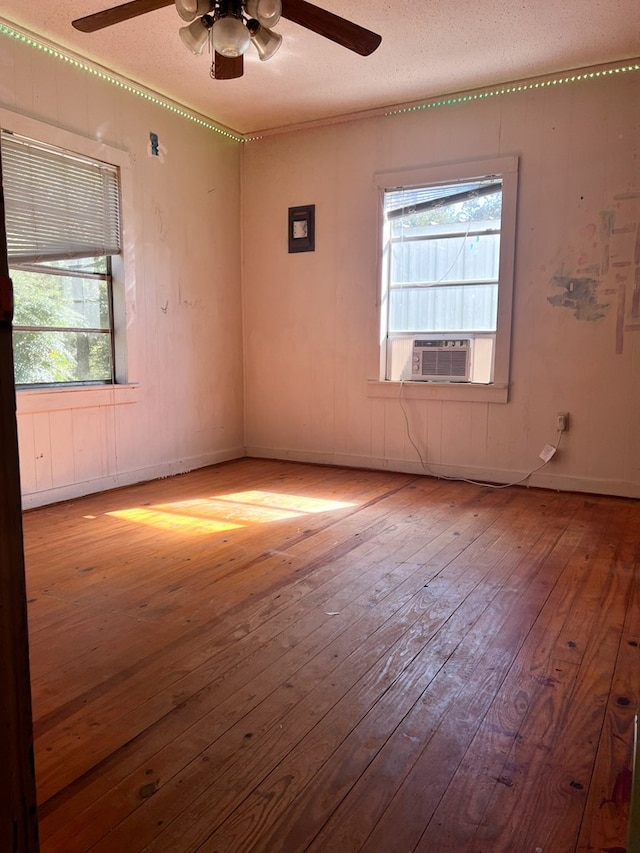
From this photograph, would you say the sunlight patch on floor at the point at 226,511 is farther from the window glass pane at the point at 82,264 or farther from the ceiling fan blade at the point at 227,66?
the ceiling fan blade at the point at 227,66

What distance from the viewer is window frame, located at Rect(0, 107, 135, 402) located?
11.6ft

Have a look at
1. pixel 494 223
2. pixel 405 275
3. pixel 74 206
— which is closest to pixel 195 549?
pixel 74 206

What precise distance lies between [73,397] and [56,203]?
3.90 ft

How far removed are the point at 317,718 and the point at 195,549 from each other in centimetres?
148

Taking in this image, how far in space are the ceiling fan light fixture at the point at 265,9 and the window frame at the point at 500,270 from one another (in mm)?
2005

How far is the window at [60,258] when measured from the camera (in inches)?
135

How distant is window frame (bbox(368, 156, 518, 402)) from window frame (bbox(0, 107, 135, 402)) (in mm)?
1854

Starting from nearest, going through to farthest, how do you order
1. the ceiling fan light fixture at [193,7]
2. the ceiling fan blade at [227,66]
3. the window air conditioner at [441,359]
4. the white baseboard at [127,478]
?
the ceiling fan light fixture at [193,7], the ceiling fan blade at [227,66], the white baseboard at [127,478], the window air conditioner at [441,359]

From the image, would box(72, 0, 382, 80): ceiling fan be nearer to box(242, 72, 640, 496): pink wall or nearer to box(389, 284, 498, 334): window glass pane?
box(242, 72, 640, 496): pink wall

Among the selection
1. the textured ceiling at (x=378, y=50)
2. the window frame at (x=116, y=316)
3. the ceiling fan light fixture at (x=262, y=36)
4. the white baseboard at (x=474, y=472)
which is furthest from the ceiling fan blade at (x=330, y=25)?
the white baseboard at (x=474, y=472)

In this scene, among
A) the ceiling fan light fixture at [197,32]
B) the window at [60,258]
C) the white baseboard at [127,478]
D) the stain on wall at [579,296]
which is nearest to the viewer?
→ the ceiling fan light fixture at [197,32]

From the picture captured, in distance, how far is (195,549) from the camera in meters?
2.88

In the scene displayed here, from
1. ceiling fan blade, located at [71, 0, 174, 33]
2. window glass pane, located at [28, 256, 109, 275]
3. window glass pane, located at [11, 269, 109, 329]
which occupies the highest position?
ceiling fan blade, located at [71, 0, 174, 33]

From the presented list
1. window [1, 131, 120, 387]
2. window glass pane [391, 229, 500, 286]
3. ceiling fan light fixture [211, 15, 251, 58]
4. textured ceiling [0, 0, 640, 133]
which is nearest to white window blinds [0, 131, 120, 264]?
window [1, 131, 120, 387]
